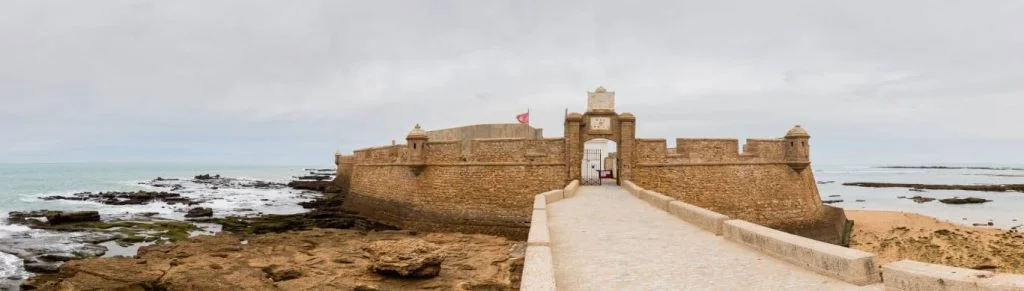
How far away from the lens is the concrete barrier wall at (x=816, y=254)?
5297 millimetres

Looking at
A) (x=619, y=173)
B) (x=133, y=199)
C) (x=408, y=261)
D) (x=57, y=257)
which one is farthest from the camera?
(x=133, y=199)

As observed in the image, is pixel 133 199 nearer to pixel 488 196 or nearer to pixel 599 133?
pixel 488 196

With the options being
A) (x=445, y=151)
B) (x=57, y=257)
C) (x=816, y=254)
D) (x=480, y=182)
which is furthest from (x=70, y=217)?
(x=816, y=254)

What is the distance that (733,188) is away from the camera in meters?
19.4

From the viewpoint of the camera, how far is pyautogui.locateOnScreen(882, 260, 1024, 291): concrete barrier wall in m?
4.02

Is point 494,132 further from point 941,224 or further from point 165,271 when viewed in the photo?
point 941,224

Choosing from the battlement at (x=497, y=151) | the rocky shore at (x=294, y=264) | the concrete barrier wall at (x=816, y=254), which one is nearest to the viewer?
the concrete barrier wall at (x=816, y=254)

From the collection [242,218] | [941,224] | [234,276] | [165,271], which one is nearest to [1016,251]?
[941,224]

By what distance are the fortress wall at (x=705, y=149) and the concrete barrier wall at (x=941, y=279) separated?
48.6ft

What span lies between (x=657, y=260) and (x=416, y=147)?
1465cm

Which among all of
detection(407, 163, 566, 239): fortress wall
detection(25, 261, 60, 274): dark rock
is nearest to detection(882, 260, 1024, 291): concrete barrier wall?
detection(407, 163, 566, 239): fortress wall

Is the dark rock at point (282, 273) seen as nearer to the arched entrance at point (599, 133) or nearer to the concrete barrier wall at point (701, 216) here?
the concrete barrier wall at point (701, 216)

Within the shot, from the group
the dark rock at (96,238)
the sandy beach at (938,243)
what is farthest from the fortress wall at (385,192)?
the sandy beach at (938,243)

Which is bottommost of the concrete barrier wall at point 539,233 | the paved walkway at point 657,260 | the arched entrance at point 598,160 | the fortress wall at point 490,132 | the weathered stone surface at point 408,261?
the weathered stone surface at point 408,261
